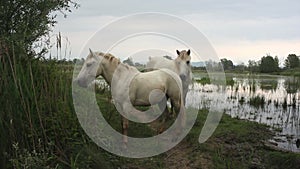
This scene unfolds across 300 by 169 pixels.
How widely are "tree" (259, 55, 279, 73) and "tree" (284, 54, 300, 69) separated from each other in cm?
195

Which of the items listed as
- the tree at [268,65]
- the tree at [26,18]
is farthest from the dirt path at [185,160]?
the tree at [268,65]

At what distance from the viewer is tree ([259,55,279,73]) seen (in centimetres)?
3809

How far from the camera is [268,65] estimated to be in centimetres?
3828

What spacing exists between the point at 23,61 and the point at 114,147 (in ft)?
6.14

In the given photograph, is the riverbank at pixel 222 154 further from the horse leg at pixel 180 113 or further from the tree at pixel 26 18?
the tree at pixel 26 18

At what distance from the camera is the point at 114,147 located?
4645 mm

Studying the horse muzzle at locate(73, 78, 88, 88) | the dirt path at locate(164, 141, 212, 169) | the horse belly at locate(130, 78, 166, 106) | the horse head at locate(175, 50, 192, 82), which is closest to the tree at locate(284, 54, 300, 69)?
the horse head at locate(175, 50, 192, 82)

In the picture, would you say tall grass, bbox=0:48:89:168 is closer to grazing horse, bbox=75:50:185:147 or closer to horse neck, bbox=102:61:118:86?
grazing horse, bbox=75:50:185:147

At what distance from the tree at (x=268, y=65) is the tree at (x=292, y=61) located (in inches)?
76.7

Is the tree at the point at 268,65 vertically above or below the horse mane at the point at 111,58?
above

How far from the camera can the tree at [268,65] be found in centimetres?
3809

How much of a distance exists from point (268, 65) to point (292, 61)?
12.9 feet

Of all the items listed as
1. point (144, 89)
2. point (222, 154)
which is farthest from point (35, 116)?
point (222, 154)

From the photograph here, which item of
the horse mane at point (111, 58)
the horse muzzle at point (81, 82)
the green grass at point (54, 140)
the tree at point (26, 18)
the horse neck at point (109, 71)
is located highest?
the tree at point (26, 18)
